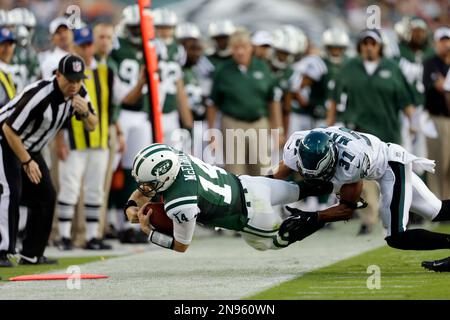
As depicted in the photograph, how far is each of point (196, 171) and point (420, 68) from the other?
6.94 m

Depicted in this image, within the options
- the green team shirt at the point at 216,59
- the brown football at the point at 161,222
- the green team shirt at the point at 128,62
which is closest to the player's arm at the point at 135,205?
the brown football at the point at 161,222

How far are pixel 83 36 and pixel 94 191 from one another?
1409 mm

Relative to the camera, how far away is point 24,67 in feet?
39.8

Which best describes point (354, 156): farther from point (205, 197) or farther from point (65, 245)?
point (65, 245)

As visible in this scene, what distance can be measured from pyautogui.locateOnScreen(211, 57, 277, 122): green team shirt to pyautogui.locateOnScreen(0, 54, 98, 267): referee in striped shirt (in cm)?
340

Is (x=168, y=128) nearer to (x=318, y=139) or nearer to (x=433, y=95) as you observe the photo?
(x=433, y=95)

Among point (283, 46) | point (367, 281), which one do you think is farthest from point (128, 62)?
point (367, 281)

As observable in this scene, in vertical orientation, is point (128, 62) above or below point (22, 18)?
below

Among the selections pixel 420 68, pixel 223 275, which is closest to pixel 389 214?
pixel 223 275

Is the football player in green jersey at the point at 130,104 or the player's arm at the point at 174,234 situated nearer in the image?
the player's arm at the point at 174,234

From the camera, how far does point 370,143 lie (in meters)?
8.16

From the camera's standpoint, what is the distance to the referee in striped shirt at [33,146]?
30.5 feet

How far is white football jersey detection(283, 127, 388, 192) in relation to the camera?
7.96 meters

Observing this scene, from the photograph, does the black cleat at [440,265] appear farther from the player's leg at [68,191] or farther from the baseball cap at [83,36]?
the baseball cap at [83,36]
